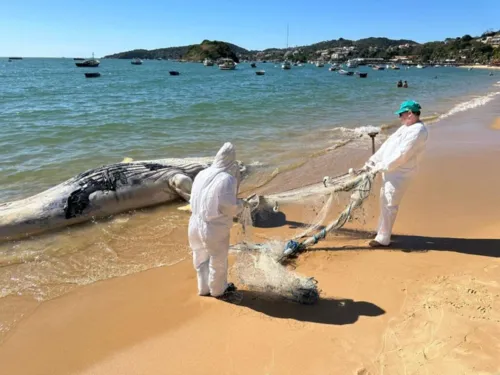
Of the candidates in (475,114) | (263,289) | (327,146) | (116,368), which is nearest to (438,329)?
(263,289)

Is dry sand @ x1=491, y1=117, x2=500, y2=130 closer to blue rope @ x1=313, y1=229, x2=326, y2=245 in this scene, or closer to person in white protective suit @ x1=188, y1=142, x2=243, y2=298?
blue rope @ x1=313, y1=229, x2=326, y2=245

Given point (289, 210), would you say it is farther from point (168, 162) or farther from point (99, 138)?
point (99, 138)

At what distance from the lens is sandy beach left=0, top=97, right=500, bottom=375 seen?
143 inches

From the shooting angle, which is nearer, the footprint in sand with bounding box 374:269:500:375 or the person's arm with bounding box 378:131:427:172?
the footprint in sand with bounding box 374:269:500:375

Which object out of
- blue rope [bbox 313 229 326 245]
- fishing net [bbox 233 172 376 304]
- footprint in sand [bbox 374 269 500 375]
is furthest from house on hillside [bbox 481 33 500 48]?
footprint in sand [bbox 374 269 500 375]

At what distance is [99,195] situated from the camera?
772 cm

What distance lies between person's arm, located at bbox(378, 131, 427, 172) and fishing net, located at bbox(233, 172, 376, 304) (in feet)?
1.61

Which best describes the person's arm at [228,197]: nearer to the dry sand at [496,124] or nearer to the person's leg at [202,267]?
the person's leg at [202,267]

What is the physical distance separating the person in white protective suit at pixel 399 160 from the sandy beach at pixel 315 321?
484 millimetres

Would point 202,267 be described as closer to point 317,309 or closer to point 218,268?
point 218,268

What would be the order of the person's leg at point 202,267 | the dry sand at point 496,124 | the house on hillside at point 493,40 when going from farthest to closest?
the house on hillside at point 493,40
the dry sand at point 496,124
the person's leg at point 202,267

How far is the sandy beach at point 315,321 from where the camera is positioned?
3629 millimetres

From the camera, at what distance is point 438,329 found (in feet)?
12.9

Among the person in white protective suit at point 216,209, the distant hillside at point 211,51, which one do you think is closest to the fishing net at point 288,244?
the person in white protective suit at point 216,209
